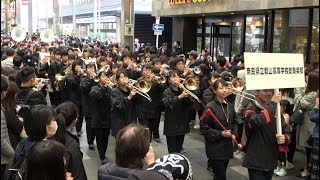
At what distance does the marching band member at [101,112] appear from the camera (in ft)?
24.1

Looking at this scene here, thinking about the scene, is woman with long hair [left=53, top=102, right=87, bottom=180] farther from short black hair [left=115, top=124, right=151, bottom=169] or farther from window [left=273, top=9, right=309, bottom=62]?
window [left=273, top=9, right=309, bottom=62]

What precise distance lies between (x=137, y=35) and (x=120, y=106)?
21.7 m

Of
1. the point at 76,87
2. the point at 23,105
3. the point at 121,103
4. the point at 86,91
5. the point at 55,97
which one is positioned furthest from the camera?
the point at 55,97

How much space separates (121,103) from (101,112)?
2.35 ft

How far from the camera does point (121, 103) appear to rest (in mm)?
6867

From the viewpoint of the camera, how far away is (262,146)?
4.76 metres

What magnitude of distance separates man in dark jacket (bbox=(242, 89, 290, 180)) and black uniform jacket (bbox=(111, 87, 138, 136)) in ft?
8.60

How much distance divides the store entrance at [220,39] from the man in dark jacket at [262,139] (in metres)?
11.8

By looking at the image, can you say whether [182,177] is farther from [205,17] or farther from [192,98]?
[205,17]

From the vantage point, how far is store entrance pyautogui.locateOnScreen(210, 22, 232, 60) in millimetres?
16578

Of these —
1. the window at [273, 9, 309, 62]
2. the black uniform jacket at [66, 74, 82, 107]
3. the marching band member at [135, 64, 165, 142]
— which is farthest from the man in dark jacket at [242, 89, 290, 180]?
the window at [273, 9, 309, 62]

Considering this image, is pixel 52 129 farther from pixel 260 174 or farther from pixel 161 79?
pixel 161 79

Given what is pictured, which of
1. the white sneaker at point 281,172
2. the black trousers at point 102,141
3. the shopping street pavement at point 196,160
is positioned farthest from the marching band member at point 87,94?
the white sneaker at point 281,172

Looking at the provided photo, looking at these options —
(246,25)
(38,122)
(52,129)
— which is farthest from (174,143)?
(246,25)
